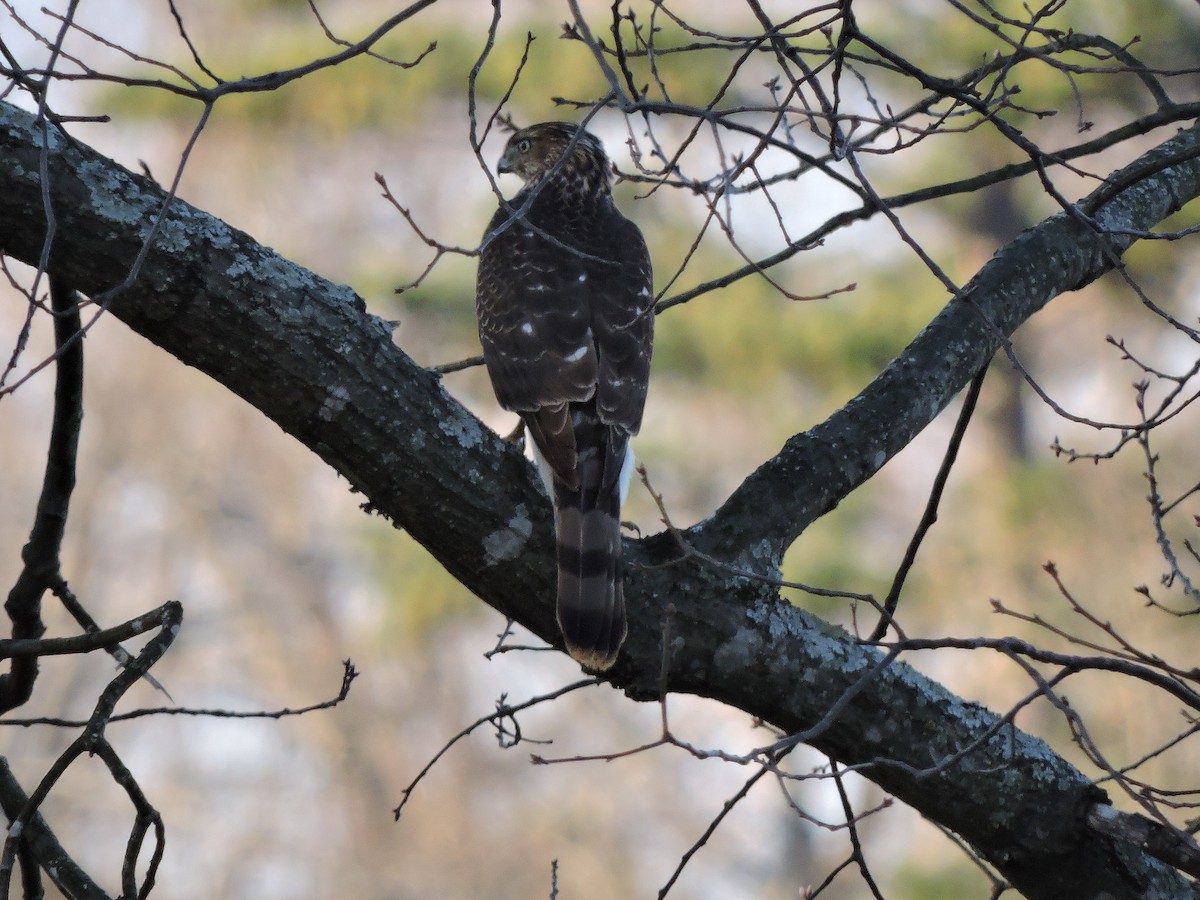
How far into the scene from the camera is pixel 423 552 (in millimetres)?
14227

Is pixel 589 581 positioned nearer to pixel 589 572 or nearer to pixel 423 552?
pixel 589 572

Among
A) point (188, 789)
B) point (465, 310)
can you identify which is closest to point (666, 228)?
point (465, 310)

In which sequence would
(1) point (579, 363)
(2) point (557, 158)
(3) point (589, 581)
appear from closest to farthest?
(3) point (589, 581)
(1) point (579, 363)
(2) point (557, 158)

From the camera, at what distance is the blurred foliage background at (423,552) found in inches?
482

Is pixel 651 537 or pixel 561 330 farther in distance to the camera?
pixel 561 330

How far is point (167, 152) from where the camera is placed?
57.0 feet

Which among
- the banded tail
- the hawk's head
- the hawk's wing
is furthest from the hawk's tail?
the hawk's head

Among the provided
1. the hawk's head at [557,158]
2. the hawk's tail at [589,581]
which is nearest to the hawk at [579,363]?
the hawk's tail at [589,581]

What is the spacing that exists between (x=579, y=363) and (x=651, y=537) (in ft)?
2.76

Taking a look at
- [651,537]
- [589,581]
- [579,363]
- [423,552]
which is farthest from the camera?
[423,552]

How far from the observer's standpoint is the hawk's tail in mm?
2367

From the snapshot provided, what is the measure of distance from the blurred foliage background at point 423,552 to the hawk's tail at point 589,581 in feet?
27.8

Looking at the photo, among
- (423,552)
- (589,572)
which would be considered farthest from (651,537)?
(423,552)

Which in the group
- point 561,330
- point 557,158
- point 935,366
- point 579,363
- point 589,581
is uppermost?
point 557,158
